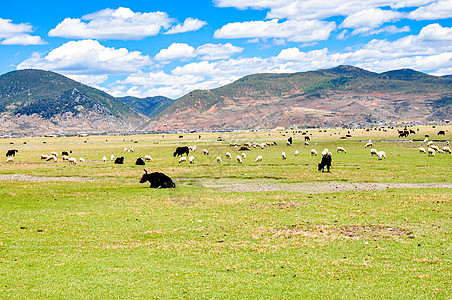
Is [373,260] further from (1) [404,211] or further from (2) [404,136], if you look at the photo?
(2) [404,136]

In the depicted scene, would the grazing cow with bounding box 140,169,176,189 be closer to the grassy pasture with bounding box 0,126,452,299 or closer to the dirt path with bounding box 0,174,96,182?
the grassy pasture with bounding box 0,126,452,299

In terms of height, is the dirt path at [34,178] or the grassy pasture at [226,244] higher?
the dirt path at [34,178]

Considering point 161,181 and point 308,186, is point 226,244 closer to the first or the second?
point 308,186

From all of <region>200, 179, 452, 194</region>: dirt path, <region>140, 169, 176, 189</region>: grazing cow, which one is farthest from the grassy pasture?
<region>140, 169, 176, 189</region>: grazing cow

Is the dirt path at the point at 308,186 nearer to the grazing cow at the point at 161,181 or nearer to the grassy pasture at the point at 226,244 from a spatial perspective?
the grassy pasture at the point at 226,244

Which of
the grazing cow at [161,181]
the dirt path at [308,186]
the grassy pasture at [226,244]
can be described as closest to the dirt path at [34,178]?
the grassy pasture at [226,244]

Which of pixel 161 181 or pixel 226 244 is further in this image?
pixel 161 181

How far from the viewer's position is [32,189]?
29172 millimetres

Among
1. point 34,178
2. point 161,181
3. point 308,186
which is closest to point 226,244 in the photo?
point 308,186

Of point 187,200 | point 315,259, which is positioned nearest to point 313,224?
point 315,259

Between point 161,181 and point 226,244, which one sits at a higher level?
point 161,181

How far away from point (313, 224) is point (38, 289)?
420 inches

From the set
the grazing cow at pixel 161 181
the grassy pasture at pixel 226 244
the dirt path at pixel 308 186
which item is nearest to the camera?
the grassy pasture at pixel 226 244

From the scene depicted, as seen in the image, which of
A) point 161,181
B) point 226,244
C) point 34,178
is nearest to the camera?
point 226,244
